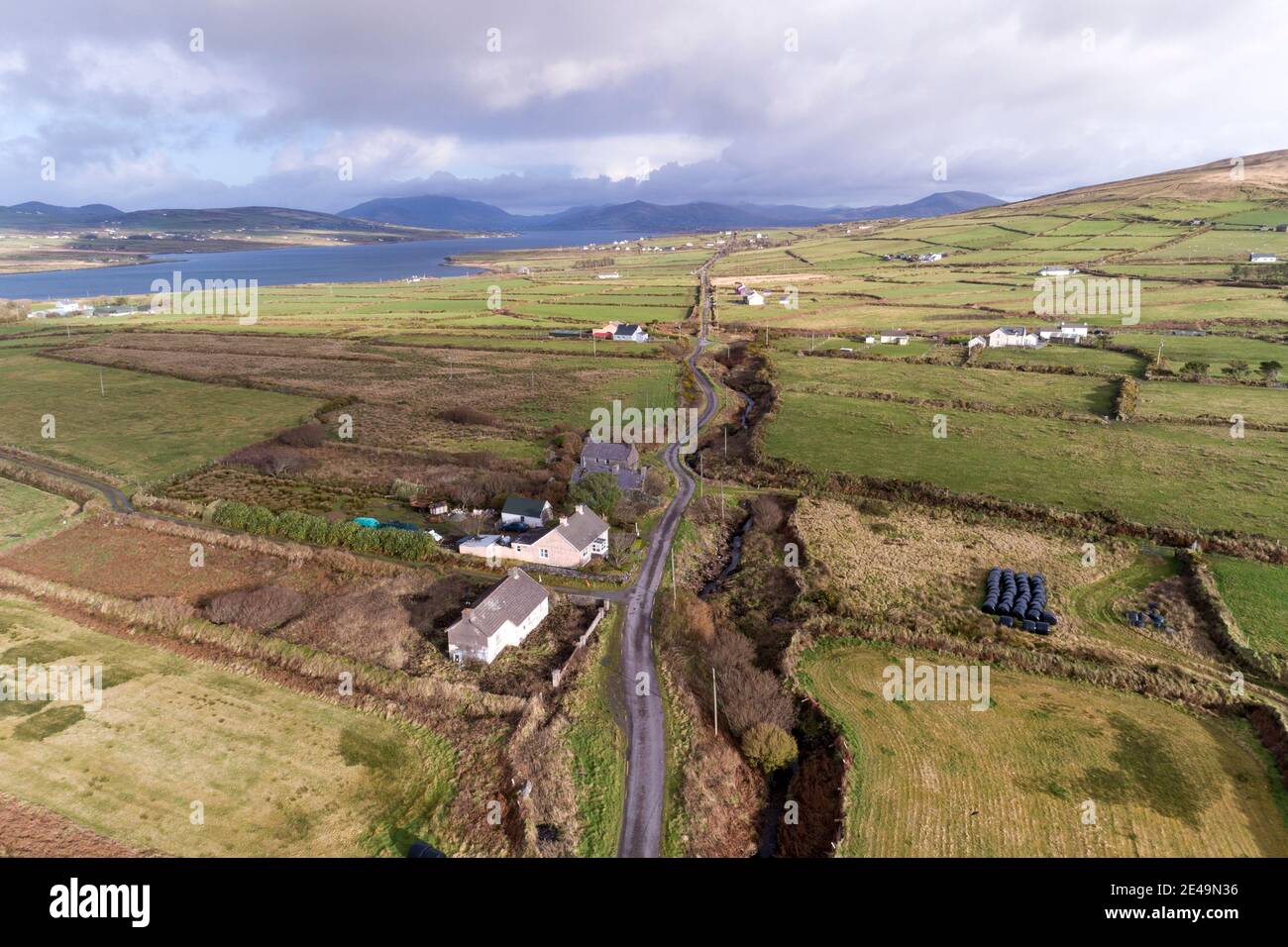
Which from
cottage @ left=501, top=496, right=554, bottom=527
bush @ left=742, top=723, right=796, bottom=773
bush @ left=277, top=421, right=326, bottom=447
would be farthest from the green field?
bush @ left=742, top=723, right=796, bottom=773

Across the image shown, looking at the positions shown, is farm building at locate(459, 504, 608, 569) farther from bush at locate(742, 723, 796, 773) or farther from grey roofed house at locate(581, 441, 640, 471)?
bush at locate(742, 723, 796, 773)

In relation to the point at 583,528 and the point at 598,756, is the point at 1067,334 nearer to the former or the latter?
the point at 583,528

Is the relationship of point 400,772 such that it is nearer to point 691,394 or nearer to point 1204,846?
point 1204,846

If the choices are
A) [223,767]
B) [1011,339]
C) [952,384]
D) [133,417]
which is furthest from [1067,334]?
[133,417]

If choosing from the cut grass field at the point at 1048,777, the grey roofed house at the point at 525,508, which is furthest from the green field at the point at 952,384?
the cut grass field at the point at 1048,777

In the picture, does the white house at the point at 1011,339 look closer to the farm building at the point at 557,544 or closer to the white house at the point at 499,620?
the farm building at the point at 557,544

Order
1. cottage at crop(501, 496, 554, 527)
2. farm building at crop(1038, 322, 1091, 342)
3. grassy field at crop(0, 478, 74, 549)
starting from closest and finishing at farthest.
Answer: grassy field at crop(0, 478, 74, 549) < cottage at crop(501, 496, 554, 527) < farm building at crop(1038, 322, 1091, 342)
